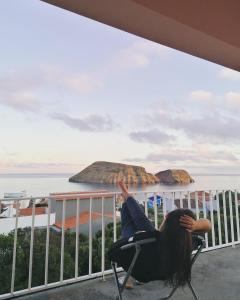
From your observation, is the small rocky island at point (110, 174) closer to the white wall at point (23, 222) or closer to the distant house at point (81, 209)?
the distant house at point (81, 209)

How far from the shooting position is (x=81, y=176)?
3.60 meters

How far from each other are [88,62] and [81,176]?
216cm

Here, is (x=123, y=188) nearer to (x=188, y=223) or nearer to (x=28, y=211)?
(x=188, y=223)

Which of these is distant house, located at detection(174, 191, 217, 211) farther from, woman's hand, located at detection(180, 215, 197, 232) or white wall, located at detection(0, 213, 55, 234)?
white wall, located at detection(0, 213, 55, 234)

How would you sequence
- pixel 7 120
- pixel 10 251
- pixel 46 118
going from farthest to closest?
1. pixel 46 118
2. pixel 7 120
3. pixel 10 251

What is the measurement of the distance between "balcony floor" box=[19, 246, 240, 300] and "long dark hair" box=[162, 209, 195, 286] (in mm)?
568

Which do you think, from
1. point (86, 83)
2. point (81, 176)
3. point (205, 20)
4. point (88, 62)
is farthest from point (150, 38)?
point (86, 83)

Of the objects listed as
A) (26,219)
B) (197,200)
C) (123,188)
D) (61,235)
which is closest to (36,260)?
(61,235)

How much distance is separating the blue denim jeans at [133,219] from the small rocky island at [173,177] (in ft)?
4.69

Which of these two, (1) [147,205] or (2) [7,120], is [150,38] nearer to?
(1) [147,205]

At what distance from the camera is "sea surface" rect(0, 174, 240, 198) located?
2785mm

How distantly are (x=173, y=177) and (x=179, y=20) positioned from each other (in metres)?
2.32

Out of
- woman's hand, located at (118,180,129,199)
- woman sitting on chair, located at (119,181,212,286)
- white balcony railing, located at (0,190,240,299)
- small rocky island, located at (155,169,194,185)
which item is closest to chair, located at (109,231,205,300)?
woman sitting on chair, located at (119,181,212,286)

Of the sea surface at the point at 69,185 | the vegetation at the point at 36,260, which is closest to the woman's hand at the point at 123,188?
the sea surface at the point at 69,185
